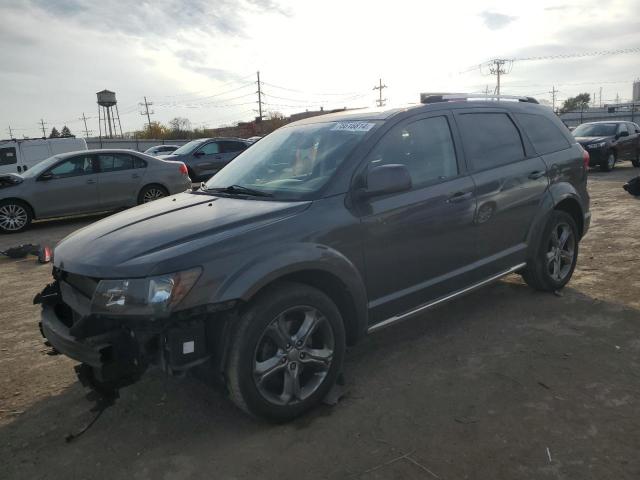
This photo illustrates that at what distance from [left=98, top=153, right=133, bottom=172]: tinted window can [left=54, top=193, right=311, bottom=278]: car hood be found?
8.07 meters

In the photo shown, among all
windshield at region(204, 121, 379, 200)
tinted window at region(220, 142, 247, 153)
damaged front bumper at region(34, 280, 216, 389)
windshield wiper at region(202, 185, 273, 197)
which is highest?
tinted window at region(220, 142, 247, 153)

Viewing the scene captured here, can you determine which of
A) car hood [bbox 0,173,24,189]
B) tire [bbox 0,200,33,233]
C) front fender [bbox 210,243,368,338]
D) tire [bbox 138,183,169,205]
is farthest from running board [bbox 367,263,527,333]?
car hood [bbox 0,173,24,189]

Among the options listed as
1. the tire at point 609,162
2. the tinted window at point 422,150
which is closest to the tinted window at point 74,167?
the tinted window at point 422,150

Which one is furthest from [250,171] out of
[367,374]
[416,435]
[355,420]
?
[416,435]

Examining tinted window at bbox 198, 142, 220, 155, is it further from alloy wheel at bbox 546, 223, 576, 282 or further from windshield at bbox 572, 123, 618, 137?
alloy wheel at bbox 546, 223, 576, 282

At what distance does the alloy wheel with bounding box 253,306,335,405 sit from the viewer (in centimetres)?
283

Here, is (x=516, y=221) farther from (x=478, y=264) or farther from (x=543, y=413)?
(x=543, y=413)

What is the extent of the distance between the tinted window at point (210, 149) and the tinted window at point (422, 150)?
Result: 13419 millimetres

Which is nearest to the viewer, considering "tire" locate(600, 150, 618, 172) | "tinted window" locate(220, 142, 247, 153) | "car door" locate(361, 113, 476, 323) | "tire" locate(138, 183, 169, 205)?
"car door" locate(361, 113, 476, 323)

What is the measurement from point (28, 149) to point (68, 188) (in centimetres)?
959

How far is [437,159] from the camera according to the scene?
149 inches

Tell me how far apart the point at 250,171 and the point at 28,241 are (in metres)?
7.31

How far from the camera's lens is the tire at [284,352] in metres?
2.69

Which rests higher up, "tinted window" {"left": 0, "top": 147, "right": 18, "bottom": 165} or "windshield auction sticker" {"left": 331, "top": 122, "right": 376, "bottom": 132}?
"tinted window" {"left": 0, "top": 147, "right": 18, "bottom": 165}
